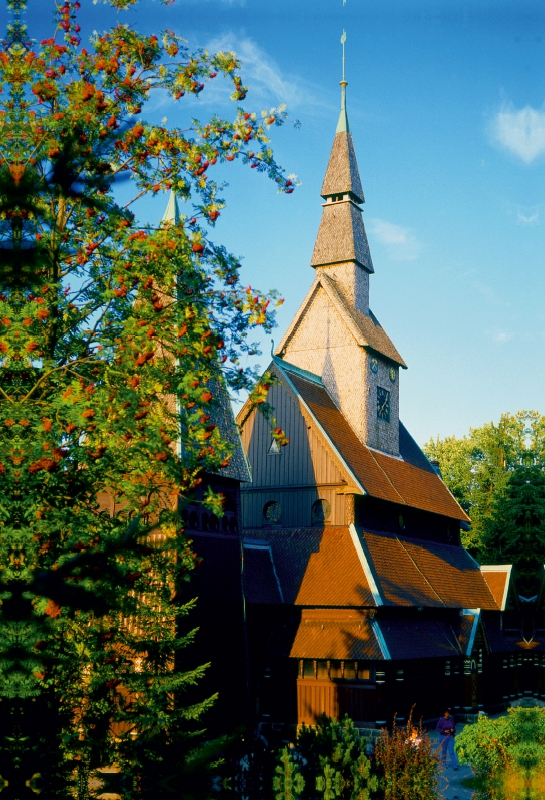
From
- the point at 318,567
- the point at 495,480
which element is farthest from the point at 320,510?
the point at 495,480

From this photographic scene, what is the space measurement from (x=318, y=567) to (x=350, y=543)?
139cm

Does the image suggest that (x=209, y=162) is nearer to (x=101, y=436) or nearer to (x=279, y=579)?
(x=101, y=436)

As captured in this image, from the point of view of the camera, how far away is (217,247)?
43.6 feet

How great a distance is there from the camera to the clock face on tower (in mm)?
33375

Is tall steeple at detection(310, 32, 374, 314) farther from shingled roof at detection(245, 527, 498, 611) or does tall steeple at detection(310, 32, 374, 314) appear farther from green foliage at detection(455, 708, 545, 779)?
green foliage at detection(455, 708, 545, 779)

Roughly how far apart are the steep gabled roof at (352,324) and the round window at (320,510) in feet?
22.9

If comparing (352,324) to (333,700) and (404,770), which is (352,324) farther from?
(404,770)

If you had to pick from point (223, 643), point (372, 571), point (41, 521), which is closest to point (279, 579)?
point (372, 571)

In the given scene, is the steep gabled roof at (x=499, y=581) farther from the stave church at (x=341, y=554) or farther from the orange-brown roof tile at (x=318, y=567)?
the orange-brown roof tile at (x=318, y=567)

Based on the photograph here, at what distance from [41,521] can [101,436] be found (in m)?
1.92

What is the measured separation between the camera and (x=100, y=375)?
1152 cm

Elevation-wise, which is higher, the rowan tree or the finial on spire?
the finial on spire

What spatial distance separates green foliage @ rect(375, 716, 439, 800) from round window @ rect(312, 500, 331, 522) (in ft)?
42.9

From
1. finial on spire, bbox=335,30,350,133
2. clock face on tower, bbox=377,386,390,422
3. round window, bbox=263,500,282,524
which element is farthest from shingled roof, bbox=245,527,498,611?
finial on spire, bbox=335,30,350,133
